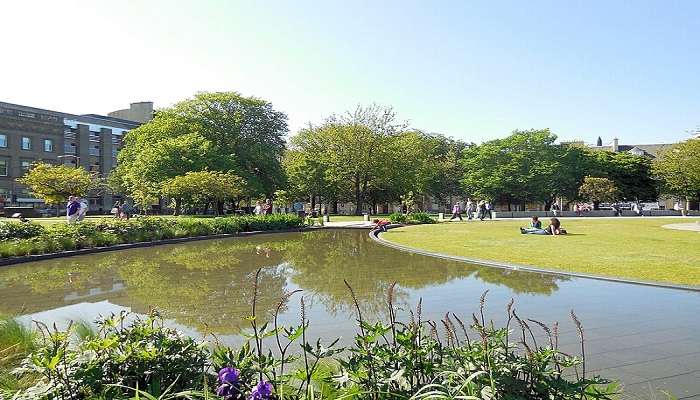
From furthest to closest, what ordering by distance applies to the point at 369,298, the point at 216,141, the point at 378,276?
the point at 216,141 → the point at 378,276 → the point at 369,298

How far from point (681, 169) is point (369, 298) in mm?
61638

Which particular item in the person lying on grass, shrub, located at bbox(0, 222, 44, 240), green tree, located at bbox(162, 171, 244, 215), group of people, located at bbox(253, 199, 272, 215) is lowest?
the person lying on grass

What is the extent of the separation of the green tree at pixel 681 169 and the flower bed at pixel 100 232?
154ft

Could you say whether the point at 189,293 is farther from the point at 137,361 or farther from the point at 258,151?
the point at 258,151

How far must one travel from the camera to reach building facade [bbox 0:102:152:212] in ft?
210

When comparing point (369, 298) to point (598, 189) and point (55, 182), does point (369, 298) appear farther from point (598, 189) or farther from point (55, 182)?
point (598, 189)

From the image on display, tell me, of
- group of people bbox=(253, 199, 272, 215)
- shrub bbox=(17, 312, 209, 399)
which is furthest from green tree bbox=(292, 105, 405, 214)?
shrub bbox=(17, 312, 209, 399)

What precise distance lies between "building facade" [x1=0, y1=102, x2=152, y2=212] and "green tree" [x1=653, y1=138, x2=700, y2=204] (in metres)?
70.6

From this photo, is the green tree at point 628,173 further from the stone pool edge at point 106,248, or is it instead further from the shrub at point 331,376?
the shrub at point 331,376

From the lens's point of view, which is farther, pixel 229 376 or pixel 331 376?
pixel 331 376

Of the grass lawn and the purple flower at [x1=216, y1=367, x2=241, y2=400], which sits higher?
the purple flower at [x1=216, y1=367, x2=241, y2=400]

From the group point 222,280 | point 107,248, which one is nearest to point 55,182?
point 107,248

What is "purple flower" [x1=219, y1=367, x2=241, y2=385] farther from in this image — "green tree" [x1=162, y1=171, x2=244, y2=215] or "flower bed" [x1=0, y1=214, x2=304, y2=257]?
"green tree" [x1=162, y1=171, x2=244, y2=215]

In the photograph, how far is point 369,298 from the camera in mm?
9008
